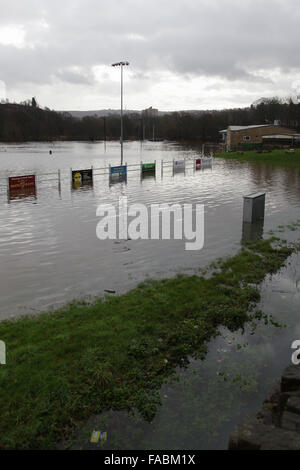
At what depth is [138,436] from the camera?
14.7ft

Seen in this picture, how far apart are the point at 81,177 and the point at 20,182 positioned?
554cm

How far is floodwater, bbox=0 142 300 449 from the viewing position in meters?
4.71

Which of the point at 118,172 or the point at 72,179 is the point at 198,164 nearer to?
the point at 118,172

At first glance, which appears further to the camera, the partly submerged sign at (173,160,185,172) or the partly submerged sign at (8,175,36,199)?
the partly submerged sign at (173,160,185,172)

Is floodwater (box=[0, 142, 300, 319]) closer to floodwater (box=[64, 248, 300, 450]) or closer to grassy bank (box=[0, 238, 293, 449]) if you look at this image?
grassy bank (box=[0, 238, 293, 449])

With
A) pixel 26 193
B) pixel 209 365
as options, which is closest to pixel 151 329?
pixel 209 365

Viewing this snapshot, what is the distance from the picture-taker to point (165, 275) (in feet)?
32.0

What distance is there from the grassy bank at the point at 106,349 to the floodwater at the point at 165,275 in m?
0.28

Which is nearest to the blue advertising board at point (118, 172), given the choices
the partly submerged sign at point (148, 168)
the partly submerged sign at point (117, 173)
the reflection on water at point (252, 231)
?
the partly submerged sign at point (117, 173)

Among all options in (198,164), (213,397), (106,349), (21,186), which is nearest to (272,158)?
(198,164)

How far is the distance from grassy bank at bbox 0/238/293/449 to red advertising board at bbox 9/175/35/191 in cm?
1799

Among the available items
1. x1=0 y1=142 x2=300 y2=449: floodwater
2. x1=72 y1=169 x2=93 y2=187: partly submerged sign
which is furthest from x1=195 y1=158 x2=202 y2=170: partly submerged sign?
x1=0 y1=142 x2=300 y2=449: floodwater

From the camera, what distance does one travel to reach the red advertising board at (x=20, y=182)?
24.2m
